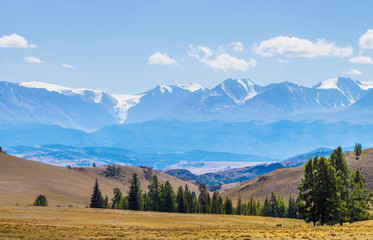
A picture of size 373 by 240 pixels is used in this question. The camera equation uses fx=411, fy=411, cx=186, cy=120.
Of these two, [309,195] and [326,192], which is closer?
[326,192]

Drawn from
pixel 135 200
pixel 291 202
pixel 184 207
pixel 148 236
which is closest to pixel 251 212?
pixel 291 202

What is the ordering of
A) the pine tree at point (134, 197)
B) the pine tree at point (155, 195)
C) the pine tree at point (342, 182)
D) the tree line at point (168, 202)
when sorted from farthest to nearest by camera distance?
the pine tree at point (155, 195) < the tree line at point (168, 202) < the pine tree at point (134, 197) < the pine tree at point (342, 182)

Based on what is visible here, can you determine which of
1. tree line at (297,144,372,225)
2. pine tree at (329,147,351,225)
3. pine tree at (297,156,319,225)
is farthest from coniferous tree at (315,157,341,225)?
pine tree at (329,147,351,225)

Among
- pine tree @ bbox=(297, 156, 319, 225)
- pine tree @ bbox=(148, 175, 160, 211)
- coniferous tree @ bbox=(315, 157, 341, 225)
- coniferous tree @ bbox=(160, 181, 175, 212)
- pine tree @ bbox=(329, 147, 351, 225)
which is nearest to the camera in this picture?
coniferous tree @ bbox=(315, 157, 341, 225)

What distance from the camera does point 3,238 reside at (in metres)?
35.6

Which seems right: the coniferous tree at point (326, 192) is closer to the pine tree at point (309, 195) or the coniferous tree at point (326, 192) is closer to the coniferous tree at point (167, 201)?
the pine tree at point (309, 195)

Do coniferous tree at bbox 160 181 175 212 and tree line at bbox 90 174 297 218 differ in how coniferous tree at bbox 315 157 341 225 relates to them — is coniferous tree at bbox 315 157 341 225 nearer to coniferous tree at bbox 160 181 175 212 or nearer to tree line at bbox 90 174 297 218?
coniferous tree at bbox 160 181 175 212

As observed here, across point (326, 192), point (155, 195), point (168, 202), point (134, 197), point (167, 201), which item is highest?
point (155, 195)

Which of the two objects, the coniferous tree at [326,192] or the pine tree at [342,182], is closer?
the coniferous tree at [326,192]

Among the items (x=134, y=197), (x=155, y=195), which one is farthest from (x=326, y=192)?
(x=155, y=195)

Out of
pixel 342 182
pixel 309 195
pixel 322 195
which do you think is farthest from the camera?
pixel 342 182

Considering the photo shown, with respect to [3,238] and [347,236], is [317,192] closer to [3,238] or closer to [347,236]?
[347,236]

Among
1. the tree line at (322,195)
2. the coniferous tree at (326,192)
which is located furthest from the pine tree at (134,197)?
the coniferous tree at (326,192)

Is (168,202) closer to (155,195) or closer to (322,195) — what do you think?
(155,195)
